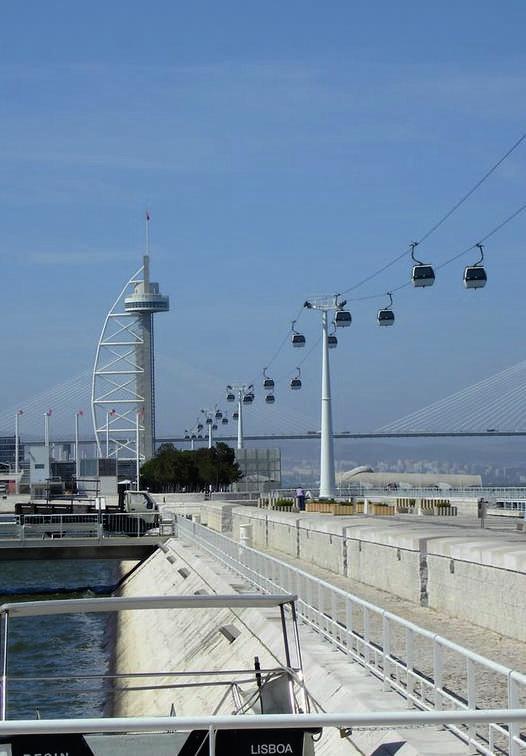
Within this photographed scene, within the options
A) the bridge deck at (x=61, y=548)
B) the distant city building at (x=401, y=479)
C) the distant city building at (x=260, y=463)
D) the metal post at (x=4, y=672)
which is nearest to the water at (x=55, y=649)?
the bridge deck at (x=61, y=548)

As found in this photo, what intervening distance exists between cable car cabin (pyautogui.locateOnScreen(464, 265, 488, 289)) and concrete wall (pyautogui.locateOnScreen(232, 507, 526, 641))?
206 inches

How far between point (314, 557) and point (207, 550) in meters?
5.11

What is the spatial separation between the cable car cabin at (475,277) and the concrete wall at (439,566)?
5229mm

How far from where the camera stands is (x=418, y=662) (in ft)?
45.7

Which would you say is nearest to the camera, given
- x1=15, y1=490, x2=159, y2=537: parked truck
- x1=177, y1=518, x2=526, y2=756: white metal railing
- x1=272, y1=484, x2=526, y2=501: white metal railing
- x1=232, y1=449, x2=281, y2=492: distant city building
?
x1=177, y1=518, x2=526, y2=756: white metal railing

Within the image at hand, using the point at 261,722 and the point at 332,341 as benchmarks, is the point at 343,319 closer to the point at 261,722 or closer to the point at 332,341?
the point at 332,341

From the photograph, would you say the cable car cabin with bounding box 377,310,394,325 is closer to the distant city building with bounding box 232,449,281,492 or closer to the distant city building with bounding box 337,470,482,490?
the distant city building with bounding box 232,449,281,492

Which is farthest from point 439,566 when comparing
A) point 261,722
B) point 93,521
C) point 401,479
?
point 401,479

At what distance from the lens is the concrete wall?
16.4 metres

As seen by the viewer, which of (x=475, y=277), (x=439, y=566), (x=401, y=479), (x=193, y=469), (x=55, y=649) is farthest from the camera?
(x=401, y=479)

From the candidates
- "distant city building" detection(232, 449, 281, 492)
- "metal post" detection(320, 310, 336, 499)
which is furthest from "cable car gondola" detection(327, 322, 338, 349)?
"distant city building" detection(232, 449, 281, 492)

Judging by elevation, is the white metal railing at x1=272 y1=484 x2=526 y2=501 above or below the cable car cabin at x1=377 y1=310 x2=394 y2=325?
below

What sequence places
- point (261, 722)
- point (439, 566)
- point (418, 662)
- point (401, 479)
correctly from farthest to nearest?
point (401, 479) → point (439, 566) → point (418, 662) → point (261, 722)

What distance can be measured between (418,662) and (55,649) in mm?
21201
